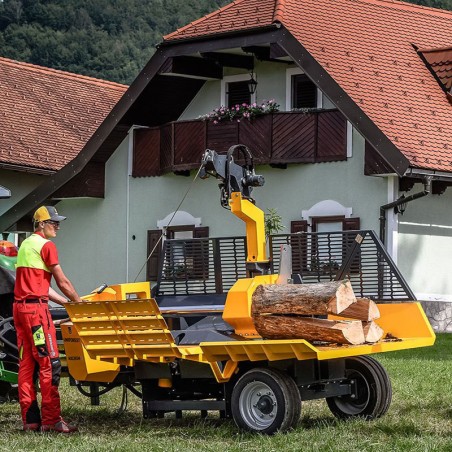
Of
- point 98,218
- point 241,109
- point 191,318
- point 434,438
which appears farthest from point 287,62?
point 434,438

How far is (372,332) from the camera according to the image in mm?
12805

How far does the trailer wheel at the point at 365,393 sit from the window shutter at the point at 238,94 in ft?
57.8

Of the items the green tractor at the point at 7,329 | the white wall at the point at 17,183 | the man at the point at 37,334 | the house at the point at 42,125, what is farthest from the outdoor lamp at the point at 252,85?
the man at the point at 37,334

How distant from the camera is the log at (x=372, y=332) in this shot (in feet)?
41.8

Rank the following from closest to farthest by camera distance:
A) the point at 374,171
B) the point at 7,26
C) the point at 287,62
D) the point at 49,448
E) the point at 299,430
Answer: the point at 49,448, the point at 299,430, the point at 374,171, the point at 287,62, the point at 7,26

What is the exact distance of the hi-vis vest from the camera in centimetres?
1310

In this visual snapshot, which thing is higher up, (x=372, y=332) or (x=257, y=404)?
(x=372, y=332)

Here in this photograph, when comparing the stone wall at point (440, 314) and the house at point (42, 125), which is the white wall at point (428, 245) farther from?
the house at point (42, 125)

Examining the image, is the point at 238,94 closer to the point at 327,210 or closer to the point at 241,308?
the point at 327,210

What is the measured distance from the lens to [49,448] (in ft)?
38.2

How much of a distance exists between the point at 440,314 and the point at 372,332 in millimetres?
16382

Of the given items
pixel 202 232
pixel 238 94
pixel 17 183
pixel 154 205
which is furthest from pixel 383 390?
pixel 17 183

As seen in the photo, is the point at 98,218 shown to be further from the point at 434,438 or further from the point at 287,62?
the point at 434,438

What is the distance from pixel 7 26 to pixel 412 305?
51383 millimetres
